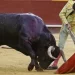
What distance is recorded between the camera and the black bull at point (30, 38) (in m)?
8.12

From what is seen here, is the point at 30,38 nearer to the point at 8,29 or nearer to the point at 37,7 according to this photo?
the point at 8,29

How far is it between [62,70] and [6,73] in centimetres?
94

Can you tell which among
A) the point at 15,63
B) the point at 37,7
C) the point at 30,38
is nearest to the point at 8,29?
the point at 30,38

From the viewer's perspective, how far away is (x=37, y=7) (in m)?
16.5

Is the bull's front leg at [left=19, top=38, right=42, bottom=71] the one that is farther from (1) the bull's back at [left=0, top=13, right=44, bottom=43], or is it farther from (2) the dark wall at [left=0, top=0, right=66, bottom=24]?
(2) the dark wall at [left=0, top=0, right=66, bottom=24]

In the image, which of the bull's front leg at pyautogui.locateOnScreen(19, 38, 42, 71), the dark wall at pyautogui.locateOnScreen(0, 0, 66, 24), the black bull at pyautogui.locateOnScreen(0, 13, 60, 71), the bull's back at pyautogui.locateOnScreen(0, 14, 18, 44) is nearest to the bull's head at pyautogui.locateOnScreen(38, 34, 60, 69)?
the black bull at pyautogui.locateOnScreen(0, 13, 60, 71)

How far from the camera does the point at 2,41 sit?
8328 mm

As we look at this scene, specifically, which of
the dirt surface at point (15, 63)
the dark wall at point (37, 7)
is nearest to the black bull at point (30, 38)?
the dirt surface at point (15, 63)

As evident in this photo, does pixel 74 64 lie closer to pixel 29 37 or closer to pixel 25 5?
pixel 29 37

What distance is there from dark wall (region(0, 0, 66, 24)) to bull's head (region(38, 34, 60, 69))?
815 centimetres

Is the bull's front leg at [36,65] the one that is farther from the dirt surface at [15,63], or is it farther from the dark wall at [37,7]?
the dark wall at [37,7]

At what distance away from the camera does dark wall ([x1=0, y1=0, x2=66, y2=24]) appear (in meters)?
16.3

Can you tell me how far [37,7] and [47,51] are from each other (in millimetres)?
8411

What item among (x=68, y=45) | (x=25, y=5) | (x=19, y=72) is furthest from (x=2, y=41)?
(x=25, y=5)
